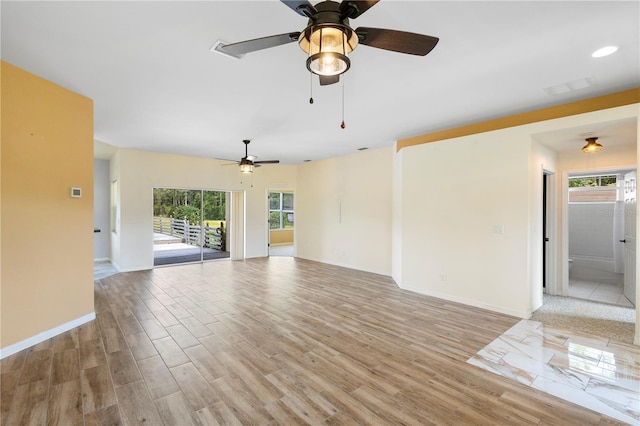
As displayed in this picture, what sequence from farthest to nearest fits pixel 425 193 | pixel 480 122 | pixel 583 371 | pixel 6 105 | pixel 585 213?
pixel 585 213 < pixel 425 193 < pixel 480 122 < pixel 6 105 < pixel 583 371

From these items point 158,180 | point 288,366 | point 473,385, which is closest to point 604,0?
point 473,385

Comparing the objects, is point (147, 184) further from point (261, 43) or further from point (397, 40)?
point (397, 40)

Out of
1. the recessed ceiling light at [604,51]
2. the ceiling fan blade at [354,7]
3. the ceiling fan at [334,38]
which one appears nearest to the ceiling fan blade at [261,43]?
the ceiling fan at [334,38]

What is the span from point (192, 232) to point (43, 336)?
5.98 meters

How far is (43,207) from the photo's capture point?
3.25m

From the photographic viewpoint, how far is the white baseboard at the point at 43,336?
2.92 m

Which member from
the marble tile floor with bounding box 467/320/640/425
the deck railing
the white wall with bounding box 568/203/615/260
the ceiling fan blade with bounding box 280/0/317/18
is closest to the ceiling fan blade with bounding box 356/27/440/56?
the ceiling fan blade with bounding box 280/0/317/18

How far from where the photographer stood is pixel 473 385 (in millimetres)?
2465

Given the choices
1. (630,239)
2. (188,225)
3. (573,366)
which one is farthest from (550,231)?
(188,225)

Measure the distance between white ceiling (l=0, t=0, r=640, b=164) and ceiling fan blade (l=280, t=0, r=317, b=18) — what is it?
0.59m

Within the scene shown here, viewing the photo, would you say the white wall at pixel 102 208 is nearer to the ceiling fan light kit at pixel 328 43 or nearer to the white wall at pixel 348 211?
the white wall at pixel 348 211

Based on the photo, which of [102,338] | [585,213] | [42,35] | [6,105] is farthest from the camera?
[585,213]

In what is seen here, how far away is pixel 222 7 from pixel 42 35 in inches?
66.6

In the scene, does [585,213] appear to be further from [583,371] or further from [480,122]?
[583,371]
